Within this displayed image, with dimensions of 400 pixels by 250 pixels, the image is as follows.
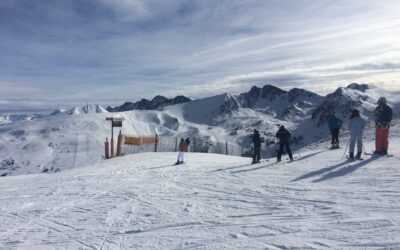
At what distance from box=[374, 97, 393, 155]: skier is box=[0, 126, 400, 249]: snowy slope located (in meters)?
1.26

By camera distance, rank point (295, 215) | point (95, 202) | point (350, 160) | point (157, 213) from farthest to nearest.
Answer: point (350, 160), point (95, 202), point (157, 213), point (295, 215)

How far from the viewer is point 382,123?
17641mm

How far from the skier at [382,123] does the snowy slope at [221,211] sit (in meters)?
1.26

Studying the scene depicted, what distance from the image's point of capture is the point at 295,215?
9414 millimetres

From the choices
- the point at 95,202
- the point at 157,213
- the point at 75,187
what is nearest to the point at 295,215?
the point at 157,213

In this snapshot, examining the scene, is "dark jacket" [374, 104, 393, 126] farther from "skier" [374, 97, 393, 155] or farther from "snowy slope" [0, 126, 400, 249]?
"snowy slope" [0, 126, 400, 249]

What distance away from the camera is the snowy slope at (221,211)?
818 cm

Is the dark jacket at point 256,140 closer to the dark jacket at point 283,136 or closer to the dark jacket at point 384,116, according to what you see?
the dark jacket at point 283,136

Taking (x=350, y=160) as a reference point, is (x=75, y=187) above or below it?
below

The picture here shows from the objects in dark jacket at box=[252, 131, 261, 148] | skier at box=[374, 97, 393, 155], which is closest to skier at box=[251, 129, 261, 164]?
dark jacket at box=[252, 131, 261, 148]

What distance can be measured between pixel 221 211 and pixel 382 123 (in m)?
10.1

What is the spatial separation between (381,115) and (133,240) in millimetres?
12654

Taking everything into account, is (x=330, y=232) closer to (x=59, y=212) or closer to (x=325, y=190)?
(x=325, y=190)

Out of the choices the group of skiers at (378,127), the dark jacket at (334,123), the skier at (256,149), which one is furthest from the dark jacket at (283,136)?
the dark jacket at (334,123)
